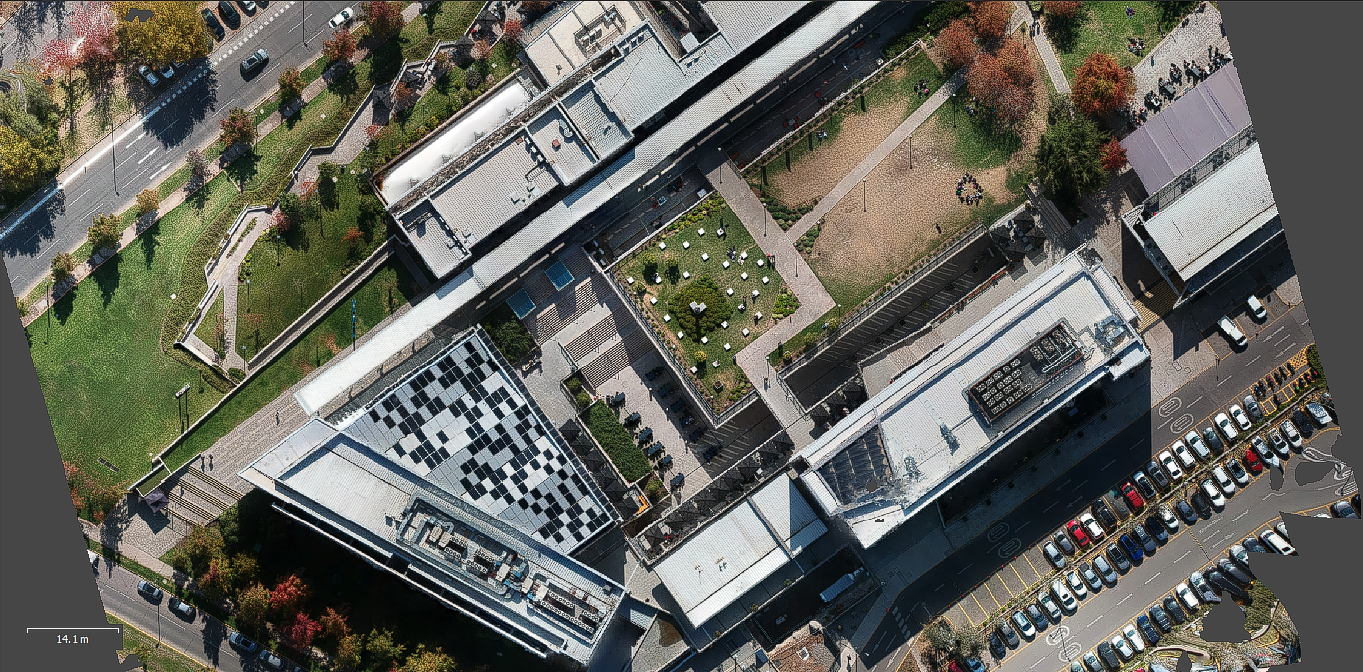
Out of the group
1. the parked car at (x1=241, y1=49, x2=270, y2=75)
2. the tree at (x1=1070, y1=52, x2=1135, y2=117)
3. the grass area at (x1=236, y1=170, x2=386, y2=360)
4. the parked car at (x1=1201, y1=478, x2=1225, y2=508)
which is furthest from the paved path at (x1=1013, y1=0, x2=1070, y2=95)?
the parked car at (x1=241, y1=49, x2=270, y2=75)

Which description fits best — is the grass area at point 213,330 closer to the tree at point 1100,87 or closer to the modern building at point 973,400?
the modern building at point 973,400

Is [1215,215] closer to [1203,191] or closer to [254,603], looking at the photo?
[1203,191]

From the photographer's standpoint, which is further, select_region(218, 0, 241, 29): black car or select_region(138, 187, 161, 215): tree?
select_region(218, 0, 241, 29): black car

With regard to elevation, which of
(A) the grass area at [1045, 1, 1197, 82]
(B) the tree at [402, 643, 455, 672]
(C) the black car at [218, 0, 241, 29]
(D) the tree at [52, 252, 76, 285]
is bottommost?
(B) the tree at [402, 643, 455, 672]

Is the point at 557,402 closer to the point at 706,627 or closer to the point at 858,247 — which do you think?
the point at 706,627

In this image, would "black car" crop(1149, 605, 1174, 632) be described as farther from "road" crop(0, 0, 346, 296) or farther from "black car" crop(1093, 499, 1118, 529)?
"road" crop(0, 0, 346, 296)

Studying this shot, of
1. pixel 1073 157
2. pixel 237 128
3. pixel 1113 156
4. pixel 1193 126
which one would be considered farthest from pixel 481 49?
pixel 1193 126

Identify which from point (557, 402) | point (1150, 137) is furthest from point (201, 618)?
point (1150, 137)

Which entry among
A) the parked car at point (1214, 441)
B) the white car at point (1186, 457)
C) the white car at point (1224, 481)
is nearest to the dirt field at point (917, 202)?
the white car at point (1186, 457)
